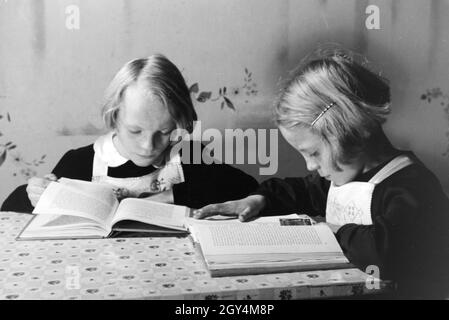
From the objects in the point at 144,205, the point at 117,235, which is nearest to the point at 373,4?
the point at 144,205

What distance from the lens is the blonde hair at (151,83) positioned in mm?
1726

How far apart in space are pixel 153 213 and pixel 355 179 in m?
0.60

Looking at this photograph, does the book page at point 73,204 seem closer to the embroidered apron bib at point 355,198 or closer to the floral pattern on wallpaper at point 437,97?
the embroidered apron bib at point 355,198

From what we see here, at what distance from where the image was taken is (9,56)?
1665 mm

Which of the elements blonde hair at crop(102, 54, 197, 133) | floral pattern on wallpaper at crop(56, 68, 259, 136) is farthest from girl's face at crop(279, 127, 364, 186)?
blonde hair at crop(102, 54, 197, 133)

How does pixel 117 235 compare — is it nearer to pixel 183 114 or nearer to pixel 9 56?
pixel 183 114

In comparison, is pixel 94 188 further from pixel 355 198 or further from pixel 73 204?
pixel 355 198

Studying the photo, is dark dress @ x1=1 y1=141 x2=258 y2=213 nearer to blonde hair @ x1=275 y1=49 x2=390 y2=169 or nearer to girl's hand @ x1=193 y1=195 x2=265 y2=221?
girl's hand @ x1=193 y1=195 x2=265 y2=221

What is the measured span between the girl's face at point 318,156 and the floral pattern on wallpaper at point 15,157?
747mm

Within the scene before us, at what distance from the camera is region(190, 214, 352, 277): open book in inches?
55.0

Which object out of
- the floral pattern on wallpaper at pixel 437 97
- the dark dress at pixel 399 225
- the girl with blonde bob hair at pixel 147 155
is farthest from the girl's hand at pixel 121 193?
the floral pattern on wallpaper at pixel 437 97

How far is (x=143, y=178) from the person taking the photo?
181 cm

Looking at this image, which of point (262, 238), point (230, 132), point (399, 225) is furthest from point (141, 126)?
point (399, 225)

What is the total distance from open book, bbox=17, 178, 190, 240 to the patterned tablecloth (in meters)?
0.06
